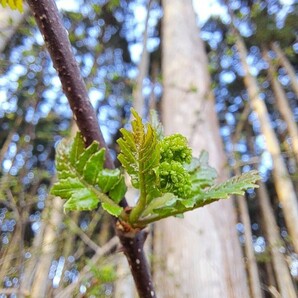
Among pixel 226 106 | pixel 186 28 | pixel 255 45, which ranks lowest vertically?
pixel 186 28

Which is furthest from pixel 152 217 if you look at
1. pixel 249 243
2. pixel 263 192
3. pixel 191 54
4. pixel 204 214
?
pixel 263 192

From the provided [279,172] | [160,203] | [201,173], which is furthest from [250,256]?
[160,203]

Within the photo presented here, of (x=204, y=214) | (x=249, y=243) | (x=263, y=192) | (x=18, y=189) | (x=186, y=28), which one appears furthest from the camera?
(x=263, y=192)

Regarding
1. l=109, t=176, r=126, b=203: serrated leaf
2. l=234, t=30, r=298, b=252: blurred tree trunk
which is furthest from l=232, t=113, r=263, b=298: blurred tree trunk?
l=109, t=176, r=126, b=203: serrated leaf

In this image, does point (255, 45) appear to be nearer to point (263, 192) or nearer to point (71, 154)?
point (263, 192)

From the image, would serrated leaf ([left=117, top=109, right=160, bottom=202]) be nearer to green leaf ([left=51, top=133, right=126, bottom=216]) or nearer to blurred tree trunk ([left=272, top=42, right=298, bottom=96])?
green leaf ([left=51, top=133, right=126, bottom=216])

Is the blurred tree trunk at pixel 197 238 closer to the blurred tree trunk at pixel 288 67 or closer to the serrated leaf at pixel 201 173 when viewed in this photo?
the serrated leaf at pixel 201 173

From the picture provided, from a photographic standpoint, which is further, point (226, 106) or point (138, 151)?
point (226, 106)

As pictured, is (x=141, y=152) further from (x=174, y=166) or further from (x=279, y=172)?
(x=279, y=172)
